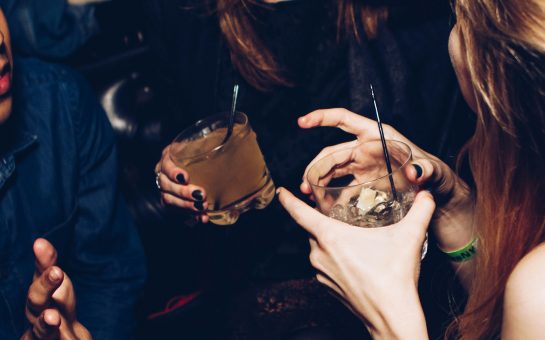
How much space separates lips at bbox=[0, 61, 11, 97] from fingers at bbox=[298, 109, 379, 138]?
91cm

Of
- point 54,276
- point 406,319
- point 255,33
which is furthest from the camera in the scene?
point 255,33

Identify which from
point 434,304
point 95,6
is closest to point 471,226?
point 434,304

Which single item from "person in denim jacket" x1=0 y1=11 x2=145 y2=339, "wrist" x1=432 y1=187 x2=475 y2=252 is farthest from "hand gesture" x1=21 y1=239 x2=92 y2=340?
"wrist" x1=432 y1=187 x2=475 y2=252

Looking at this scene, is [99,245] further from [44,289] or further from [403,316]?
[403,316]

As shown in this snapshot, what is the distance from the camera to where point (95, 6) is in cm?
262

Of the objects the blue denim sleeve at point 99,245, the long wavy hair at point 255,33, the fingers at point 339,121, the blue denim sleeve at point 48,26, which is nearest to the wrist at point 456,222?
the fingers at point 339,121

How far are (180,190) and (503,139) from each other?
0.95m

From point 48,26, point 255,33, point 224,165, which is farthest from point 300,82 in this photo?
point 48,26

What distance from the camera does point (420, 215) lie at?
1.03m

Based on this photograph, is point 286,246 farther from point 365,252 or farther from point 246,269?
point 365,252

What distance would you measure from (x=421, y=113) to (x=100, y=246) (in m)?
1.38

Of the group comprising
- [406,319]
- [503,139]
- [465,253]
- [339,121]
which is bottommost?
[465,253]

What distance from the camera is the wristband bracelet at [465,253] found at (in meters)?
1.47

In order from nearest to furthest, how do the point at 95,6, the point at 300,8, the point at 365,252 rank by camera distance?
1. the point at 365,252
2. the point at 300,8
3. the point at 95,6
